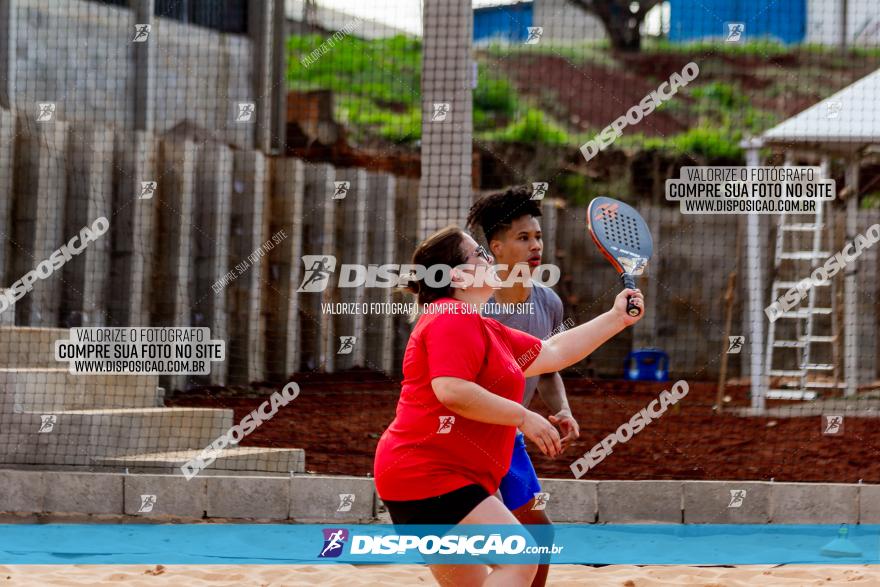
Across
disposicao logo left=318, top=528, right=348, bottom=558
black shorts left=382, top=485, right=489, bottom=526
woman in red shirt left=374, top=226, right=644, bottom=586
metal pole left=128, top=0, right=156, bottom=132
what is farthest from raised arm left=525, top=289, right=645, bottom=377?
metal pole left=128, top=0, right=156, bottom=132

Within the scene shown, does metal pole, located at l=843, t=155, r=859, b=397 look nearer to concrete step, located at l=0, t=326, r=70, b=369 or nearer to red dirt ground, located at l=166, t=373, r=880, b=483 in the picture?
red dirt ground, located at l=166, t=373, r=880, b=483

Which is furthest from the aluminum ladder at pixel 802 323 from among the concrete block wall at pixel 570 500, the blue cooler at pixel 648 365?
the concrete block wall at pixel 570 500

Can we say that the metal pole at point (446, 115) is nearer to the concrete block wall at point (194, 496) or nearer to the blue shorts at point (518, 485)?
the concrete block wall at point (194, 496)

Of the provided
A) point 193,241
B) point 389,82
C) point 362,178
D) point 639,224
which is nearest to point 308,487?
point 639,224

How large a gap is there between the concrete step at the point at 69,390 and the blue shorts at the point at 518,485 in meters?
4.39

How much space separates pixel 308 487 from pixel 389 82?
15789mm

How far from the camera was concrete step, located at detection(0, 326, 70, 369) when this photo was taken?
8.47 m

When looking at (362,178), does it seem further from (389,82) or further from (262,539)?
(389,82)

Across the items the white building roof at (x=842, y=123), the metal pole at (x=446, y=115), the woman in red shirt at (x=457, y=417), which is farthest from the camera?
the white building roof at (x=842, y=123)

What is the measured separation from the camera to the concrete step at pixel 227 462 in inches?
297

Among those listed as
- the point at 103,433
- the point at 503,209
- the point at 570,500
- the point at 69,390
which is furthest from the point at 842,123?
the point at 69,390

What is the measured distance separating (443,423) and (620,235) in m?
1.10

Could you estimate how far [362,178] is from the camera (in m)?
11.9

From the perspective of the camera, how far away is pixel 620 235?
4.22m
